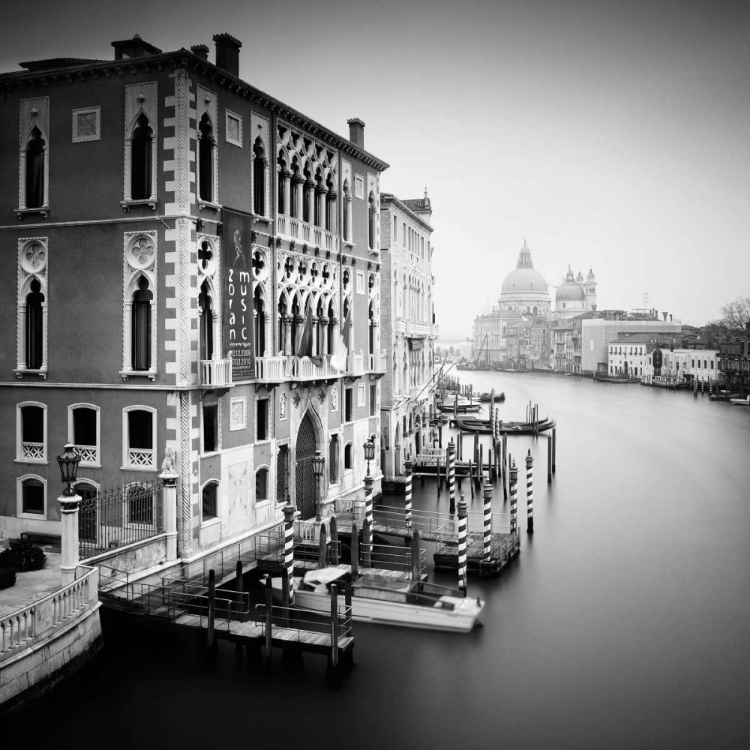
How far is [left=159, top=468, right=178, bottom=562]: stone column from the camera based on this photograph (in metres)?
16.2

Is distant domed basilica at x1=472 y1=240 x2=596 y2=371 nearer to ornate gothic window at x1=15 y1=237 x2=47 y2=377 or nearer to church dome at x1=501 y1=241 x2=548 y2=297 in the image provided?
church dome at x1=501 y1=241 x2=548 y2=297

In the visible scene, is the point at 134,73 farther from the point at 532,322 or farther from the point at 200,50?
the point at 532,322

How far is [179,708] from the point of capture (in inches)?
532

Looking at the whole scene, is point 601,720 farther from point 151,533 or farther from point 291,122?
point 291,122

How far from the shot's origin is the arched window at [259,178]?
1950 centimetres

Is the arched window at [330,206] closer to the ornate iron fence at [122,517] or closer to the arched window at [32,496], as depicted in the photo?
the ornate iron fence at [122,517]

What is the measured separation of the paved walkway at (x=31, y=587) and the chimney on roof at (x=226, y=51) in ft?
34.9

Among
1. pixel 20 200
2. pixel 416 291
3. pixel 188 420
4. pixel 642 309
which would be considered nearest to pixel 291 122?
pixel 20 200

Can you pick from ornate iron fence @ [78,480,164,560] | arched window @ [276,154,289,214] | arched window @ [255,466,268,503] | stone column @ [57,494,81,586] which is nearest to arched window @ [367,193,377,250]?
arched window @ [276,154,289,214]


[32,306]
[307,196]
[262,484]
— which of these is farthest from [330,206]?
[32,306]

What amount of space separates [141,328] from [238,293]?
2.25 m

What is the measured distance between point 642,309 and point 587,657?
137m

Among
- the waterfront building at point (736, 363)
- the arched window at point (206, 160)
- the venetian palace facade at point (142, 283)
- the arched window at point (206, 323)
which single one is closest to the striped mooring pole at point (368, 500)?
the venetian palace facade at point (142, 283)

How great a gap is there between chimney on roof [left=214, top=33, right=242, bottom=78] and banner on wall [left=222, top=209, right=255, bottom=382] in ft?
10.8
